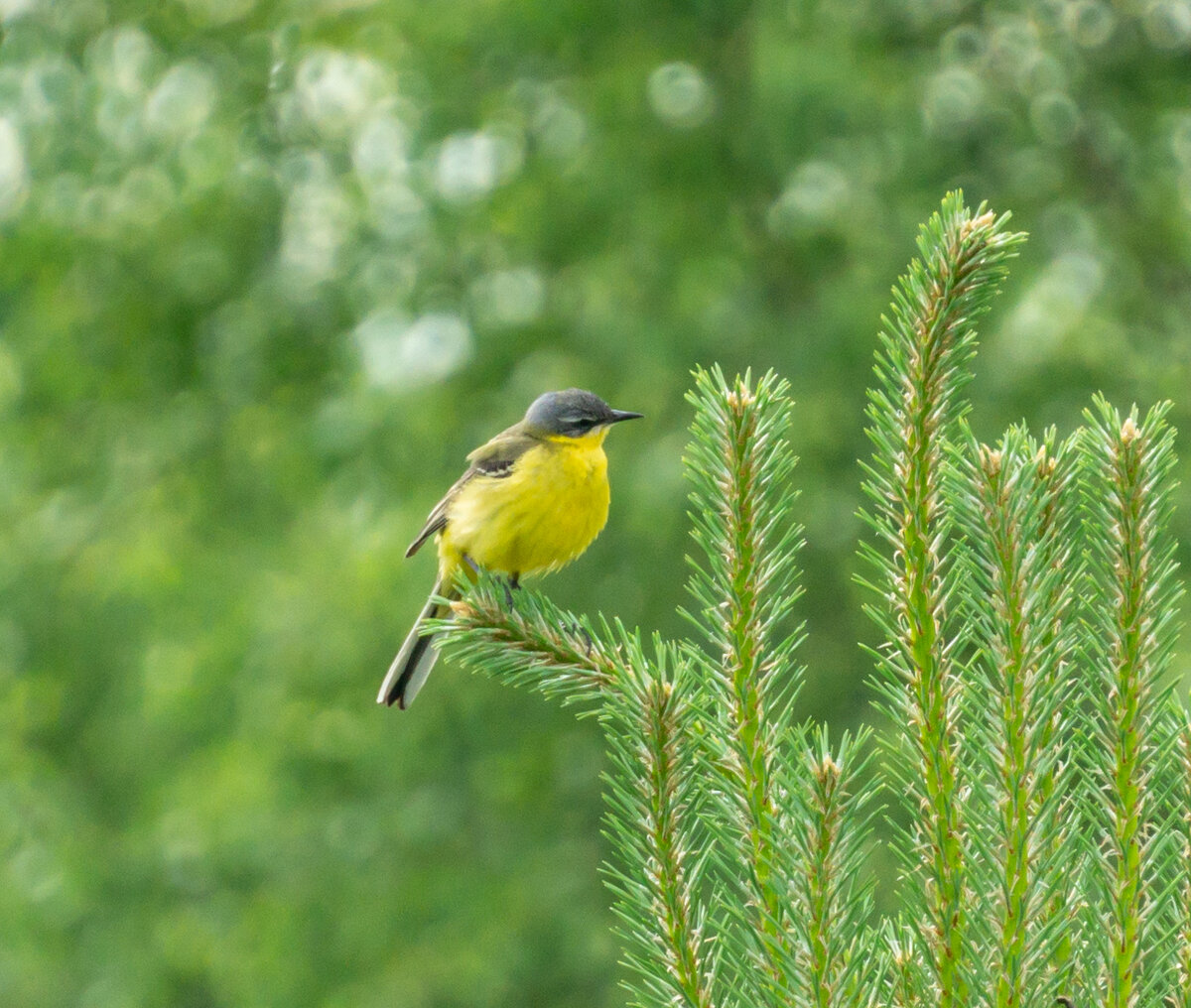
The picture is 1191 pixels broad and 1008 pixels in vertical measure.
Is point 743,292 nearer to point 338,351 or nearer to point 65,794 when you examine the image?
point 338,351

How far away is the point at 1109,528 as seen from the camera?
5.58ft

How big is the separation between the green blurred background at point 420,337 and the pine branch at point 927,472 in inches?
240

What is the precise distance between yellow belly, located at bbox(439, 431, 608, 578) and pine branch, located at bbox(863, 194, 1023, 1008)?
283cm

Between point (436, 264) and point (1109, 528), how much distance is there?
→ 8292mm

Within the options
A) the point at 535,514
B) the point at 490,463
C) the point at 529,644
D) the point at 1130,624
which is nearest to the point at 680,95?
the point at 490,463

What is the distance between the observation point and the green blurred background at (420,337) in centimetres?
866

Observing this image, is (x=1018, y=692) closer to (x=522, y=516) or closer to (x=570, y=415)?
(x=522, y=516)

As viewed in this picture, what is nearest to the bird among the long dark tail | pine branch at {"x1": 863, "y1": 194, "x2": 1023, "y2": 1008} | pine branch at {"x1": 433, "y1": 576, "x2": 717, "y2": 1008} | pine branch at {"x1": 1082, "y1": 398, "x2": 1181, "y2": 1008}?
the long dark tail

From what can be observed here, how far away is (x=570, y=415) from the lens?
17.2 feet

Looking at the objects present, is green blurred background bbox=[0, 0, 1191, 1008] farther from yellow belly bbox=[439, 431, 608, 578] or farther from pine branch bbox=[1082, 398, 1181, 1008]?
pine branch bbox=[1082, 398, 1181, 1008]

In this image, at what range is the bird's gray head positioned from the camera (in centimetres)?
517

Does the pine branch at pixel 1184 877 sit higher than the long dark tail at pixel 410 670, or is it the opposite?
the long dark tail at pixel 410 670

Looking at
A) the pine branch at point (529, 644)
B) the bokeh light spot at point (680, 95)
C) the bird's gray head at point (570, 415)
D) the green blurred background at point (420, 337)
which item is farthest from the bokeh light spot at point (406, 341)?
the pine branch at point (529, 644)

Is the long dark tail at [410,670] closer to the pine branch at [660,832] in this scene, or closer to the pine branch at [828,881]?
the pine branch at [660,832]
